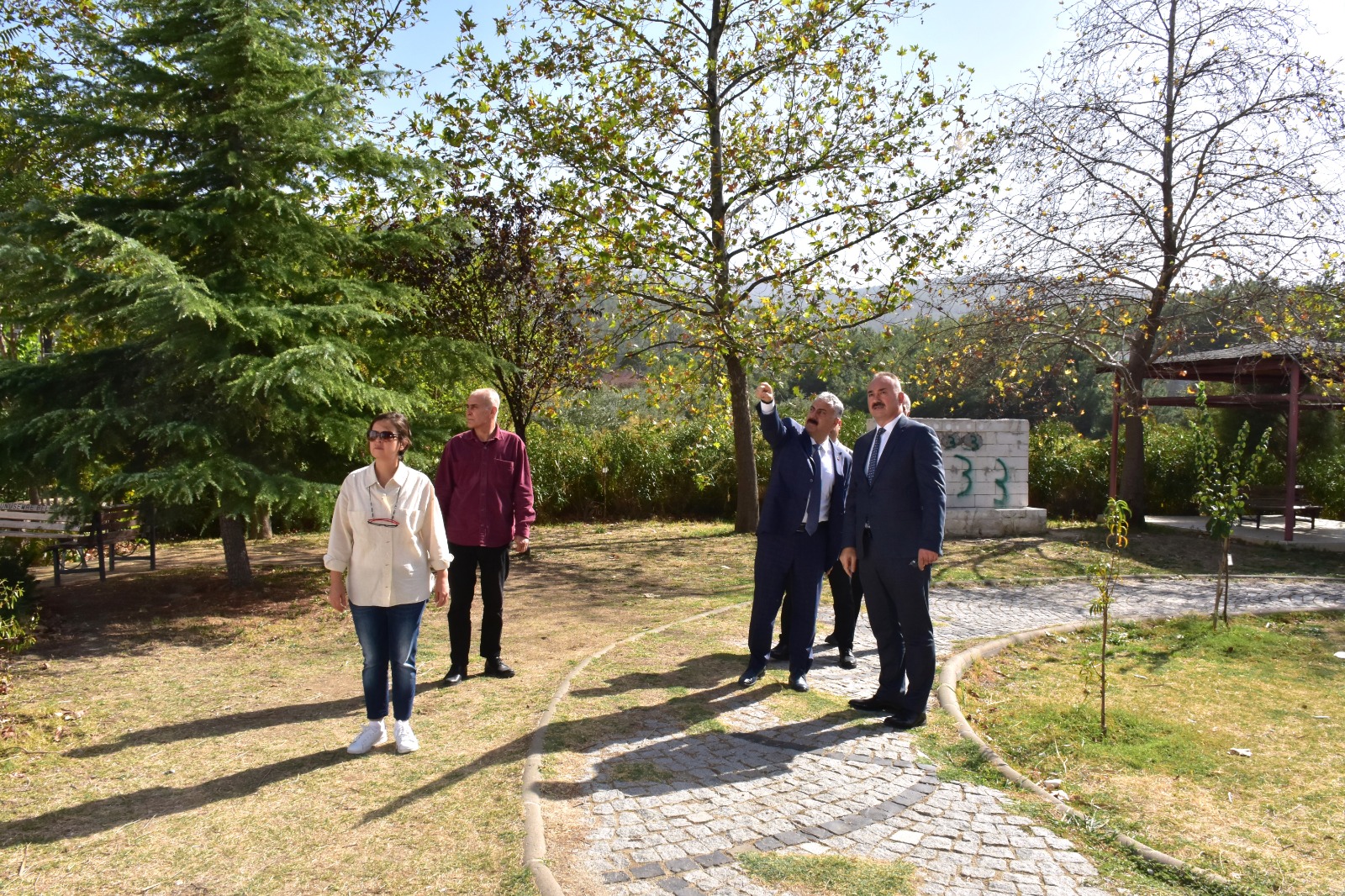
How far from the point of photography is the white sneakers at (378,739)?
17.0ft

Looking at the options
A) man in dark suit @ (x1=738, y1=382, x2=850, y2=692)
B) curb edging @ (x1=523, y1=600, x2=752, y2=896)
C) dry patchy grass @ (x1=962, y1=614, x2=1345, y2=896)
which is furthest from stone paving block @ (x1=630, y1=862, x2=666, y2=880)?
Result: man in dark suit @ (x1=738, y1=382, x2=850, y2=692)

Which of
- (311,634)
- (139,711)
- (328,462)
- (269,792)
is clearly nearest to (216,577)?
(328,462)

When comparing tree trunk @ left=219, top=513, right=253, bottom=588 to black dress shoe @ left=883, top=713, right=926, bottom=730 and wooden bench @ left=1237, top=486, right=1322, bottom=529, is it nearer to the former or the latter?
black dress shoe @ left=883, top=713, right=926, bottom=730

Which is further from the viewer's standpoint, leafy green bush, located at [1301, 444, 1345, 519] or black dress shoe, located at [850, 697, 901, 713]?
leafy green bush, located at [1301, 444, 1345, 519]

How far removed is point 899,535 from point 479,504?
2808 mm

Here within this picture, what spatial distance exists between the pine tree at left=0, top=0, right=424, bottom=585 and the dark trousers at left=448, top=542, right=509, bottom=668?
280 cm

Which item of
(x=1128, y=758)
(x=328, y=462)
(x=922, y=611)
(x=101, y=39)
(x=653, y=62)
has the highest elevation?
(x=653, y=62)

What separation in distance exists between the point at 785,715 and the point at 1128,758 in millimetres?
1977

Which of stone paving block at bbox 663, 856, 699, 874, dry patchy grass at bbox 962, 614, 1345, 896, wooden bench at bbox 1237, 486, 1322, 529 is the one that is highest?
wooden bench at bbox 1237, 486, 1322, 529

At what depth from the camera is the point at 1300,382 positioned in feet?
48.6

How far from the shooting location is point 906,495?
5.65 meters

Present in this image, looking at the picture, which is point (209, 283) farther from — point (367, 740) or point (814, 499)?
point (814, 499)

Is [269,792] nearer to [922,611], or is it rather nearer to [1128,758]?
[922,611]

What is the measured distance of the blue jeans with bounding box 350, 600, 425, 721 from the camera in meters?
5.18
